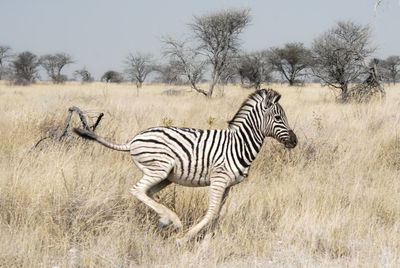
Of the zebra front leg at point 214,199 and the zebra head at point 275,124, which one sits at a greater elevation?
the zebra head at point 275,124

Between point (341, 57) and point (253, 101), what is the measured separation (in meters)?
16.9

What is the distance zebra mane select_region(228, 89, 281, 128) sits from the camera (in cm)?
398

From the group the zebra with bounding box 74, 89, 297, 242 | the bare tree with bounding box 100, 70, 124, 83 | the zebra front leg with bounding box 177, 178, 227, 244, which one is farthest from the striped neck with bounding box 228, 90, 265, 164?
the bare tree with bounding box 100, 70, 124, 83

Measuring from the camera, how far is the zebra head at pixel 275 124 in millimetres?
3928

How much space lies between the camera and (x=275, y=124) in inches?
155

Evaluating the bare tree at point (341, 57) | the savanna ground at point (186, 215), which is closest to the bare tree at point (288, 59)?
the bare tree at point (341, 57)

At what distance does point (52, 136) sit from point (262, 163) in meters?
3.26

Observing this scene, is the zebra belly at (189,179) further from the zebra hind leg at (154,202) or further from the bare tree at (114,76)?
the bare tree at (114,76)

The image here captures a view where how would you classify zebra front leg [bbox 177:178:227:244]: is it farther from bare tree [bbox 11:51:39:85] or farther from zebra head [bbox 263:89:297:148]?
bare tree [bbox 11:51:39:85]

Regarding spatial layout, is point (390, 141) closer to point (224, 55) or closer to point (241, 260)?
point (241, 260)

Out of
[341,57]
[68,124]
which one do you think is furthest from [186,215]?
[341,57]

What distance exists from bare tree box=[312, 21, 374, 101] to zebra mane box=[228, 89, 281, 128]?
1450 centimetres

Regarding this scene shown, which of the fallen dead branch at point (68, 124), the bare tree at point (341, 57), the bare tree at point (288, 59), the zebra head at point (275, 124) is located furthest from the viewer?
the bare tree at point (288, 59)

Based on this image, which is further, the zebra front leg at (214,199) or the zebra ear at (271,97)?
the zebra ear at (271,97)
